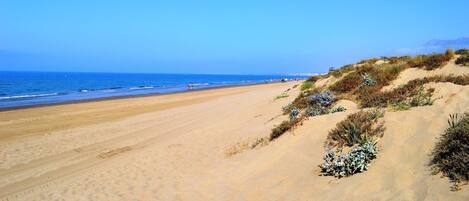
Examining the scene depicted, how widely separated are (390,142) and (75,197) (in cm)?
632

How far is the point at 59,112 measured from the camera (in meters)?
26.0

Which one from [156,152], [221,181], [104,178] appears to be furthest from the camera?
[156,152]

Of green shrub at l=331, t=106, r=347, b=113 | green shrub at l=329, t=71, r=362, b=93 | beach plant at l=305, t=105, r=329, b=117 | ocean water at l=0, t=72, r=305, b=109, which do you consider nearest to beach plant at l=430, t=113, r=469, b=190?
green shrub at l=331, t=106, r=347, b=113

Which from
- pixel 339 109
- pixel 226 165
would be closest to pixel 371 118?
pixel 339 109

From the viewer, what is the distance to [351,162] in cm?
632

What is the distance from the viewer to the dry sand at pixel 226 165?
19.3 ft

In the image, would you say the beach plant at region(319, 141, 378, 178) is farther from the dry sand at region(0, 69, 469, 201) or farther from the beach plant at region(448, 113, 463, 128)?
the beach plant at region(448, 113, 463, 128)

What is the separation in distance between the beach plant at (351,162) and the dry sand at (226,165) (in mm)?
130

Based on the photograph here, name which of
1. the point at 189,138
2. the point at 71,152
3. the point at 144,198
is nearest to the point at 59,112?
the point at 71,152

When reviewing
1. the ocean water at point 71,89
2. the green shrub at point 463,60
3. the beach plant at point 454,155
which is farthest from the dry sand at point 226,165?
the ocean water at point 71,89

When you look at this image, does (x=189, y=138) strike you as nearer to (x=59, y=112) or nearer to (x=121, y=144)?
(x=121, y=144)

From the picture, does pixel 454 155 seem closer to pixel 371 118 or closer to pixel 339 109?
pixel 371 118

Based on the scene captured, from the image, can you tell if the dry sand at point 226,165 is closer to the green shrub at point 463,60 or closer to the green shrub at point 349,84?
the green shrub at point 349,84

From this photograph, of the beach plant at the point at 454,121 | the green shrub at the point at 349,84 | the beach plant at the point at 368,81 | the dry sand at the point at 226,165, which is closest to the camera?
the dry sand at the point at 226,165
